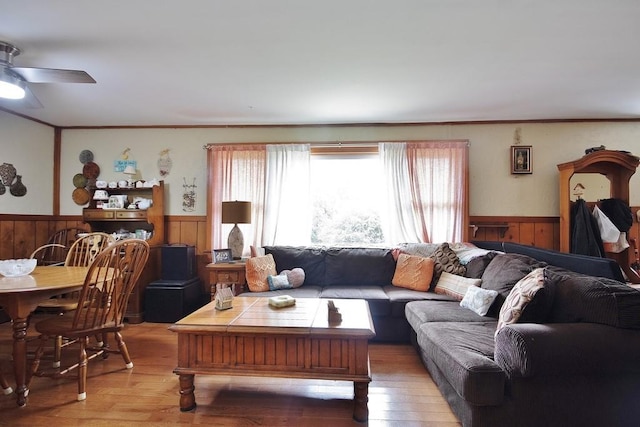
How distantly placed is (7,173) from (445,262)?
492cm

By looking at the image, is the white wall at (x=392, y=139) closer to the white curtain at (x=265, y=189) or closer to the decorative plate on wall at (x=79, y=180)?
the decorative plate on wall at (x=79, y=180)

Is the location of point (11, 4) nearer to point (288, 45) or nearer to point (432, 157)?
point (288, 45)

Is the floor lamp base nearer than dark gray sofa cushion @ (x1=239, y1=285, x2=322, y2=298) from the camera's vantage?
No

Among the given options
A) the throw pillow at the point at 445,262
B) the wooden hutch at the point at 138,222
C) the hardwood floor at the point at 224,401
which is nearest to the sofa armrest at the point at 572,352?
the hardwood floor at the point at 224,401

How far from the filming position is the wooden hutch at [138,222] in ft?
11.8

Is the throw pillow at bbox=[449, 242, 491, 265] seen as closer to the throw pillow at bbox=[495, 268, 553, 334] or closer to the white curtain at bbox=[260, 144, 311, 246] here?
the throw pillow at bbox=[495, 268, 553, 334]

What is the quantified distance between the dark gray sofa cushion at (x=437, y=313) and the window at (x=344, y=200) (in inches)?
55.6

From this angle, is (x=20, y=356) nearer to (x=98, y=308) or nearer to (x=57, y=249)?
(x=98, y=308)

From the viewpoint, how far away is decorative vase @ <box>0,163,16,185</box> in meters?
3.55

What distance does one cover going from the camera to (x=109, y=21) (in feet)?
6.37

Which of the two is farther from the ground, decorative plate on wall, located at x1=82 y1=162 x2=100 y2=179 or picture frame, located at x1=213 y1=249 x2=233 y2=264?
decorative plate on wall, located at x1=82 y1=162 x2=100 y2=179

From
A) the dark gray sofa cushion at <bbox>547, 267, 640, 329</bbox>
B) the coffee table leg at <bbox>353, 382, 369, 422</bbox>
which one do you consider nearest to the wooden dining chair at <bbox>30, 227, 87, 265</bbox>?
the coffee table leg at <bbox>353, 382, 369, 422</bbox>

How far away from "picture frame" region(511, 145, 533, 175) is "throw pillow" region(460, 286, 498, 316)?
205cm

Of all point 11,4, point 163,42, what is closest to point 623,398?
point 163,42
